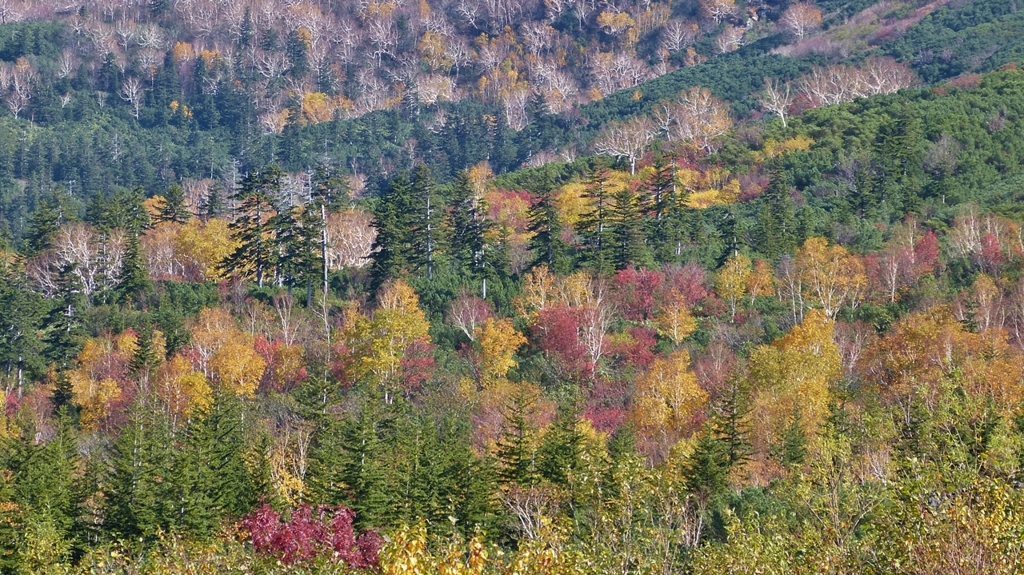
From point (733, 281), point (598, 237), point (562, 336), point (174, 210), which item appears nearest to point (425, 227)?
point (598, 237)

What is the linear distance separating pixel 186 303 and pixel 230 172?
3256 inches

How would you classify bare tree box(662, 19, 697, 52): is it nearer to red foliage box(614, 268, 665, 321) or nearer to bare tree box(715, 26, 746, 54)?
bare tree box(715, 26, 746, 54)

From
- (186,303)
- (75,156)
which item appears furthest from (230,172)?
(186,303)

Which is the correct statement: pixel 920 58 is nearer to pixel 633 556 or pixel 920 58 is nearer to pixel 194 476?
pixel 194 476

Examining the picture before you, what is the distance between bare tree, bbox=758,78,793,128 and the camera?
119213mm

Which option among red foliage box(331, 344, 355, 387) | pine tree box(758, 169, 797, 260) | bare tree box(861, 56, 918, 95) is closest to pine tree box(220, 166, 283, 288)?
red foliage box(331, 344, 355, 387)

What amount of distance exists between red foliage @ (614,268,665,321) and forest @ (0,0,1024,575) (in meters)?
0.18

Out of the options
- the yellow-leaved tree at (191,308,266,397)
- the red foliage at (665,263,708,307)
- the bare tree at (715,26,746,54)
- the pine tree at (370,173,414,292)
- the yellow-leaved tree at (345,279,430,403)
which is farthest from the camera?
the bare tree at (715,26,746,54)

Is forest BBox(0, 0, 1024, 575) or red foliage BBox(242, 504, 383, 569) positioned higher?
forest BBox(0, 0, 1024, 575)

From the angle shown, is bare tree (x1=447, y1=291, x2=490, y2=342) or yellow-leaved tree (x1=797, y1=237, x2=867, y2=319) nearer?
yellow-leaved tree (x1=797, y1=237, x2=867, y2=319)

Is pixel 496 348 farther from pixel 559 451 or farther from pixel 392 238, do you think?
pixel 559 451

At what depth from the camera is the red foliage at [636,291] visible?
6994 centimetres

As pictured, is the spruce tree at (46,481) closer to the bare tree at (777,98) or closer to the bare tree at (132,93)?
the bare tree at (777,98)

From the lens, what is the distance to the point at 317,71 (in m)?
189
